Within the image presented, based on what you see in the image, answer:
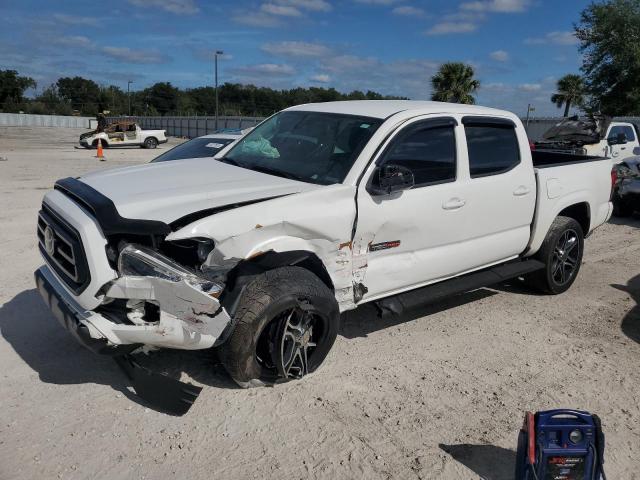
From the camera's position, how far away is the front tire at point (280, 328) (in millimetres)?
3576

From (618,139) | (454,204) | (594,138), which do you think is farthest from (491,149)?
(618,139)

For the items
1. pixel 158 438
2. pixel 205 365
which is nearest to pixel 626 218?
pixel 205 365

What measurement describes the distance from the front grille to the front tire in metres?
0.95

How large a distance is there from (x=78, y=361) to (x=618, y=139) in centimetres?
1369

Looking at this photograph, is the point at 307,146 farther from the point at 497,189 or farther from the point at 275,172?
the point at 497,189

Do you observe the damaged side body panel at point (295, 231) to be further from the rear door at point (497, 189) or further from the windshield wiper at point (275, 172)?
the rear door at point (497, 189)

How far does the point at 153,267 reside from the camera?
3266 mm

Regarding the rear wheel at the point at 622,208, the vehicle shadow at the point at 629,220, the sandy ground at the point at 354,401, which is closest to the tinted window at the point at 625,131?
the vehicle shadow at the point at 629,220

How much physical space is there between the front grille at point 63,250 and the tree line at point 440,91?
1642 cm

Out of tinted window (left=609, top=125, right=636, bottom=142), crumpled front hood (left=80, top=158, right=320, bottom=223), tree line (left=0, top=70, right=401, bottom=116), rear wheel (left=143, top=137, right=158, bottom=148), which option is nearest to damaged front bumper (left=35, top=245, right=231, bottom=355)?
crumpled front hood (left=80, top=158, right=320, bottom=223)

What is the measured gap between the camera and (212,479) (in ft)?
9.96

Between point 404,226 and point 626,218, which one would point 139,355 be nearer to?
point 404,226

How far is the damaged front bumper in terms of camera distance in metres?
3.24

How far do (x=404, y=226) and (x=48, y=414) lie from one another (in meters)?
2.71
